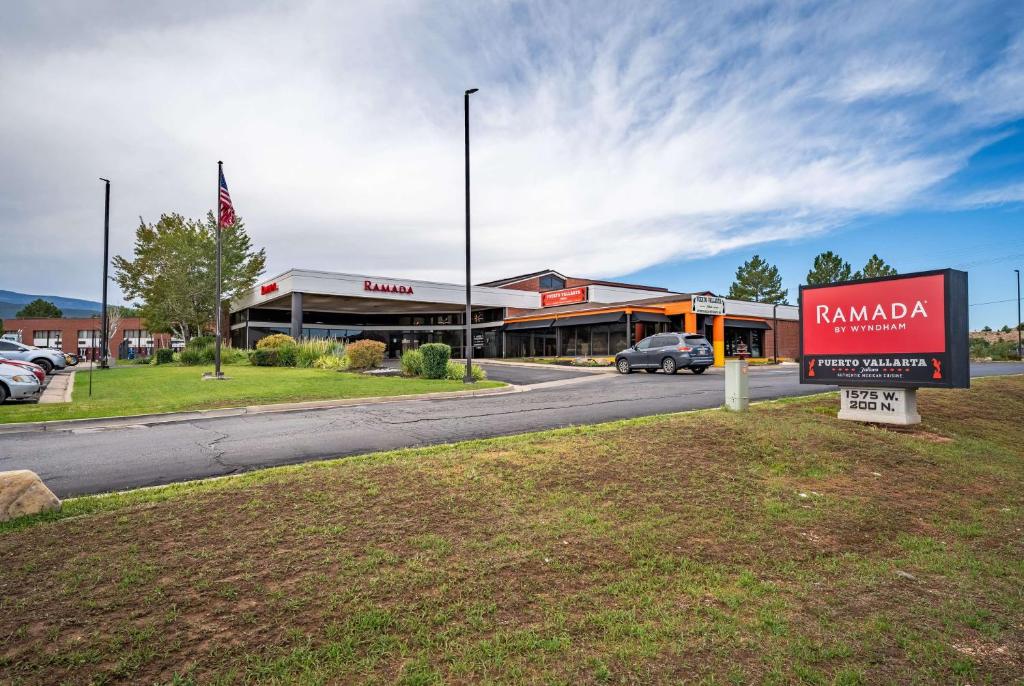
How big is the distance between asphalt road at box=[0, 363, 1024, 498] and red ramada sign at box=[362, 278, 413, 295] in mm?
25282

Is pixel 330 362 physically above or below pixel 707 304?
below

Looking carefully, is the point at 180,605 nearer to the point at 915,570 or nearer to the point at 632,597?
the point at 632,597

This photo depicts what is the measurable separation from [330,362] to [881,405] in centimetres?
2032

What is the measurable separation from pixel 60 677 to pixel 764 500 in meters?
5.35

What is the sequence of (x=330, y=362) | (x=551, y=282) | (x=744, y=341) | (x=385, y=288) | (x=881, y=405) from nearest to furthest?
(x=881, y=405) → (x=330, y=362) → (x=385, y=288) → (x=744, y=341) → (x=551, y=282)

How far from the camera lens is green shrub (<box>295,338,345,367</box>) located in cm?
2514

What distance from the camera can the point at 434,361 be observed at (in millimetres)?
19312

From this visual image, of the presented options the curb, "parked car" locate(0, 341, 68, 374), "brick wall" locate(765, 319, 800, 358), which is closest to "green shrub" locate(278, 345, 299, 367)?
"parked car" locate(0, 341, 68, 374)

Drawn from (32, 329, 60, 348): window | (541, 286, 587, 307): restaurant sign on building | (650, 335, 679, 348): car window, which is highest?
(541, 286, 587, 307): restaurant sign on building

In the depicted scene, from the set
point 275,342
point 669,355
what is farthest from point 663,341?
point 275,342

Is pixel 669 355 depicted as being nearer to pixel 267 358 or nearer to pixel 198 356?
pixel 267 358

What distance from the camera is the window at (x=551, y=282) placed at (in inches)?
1987

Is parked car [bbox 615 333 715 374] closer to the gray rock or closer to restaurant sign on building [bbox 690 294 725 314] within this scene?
restaurant sign on building [bbox 690 294 725 314]

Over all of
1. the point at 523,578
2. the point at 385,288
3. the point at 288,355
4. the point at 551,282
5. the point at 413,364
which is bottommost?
the point at 523,578
